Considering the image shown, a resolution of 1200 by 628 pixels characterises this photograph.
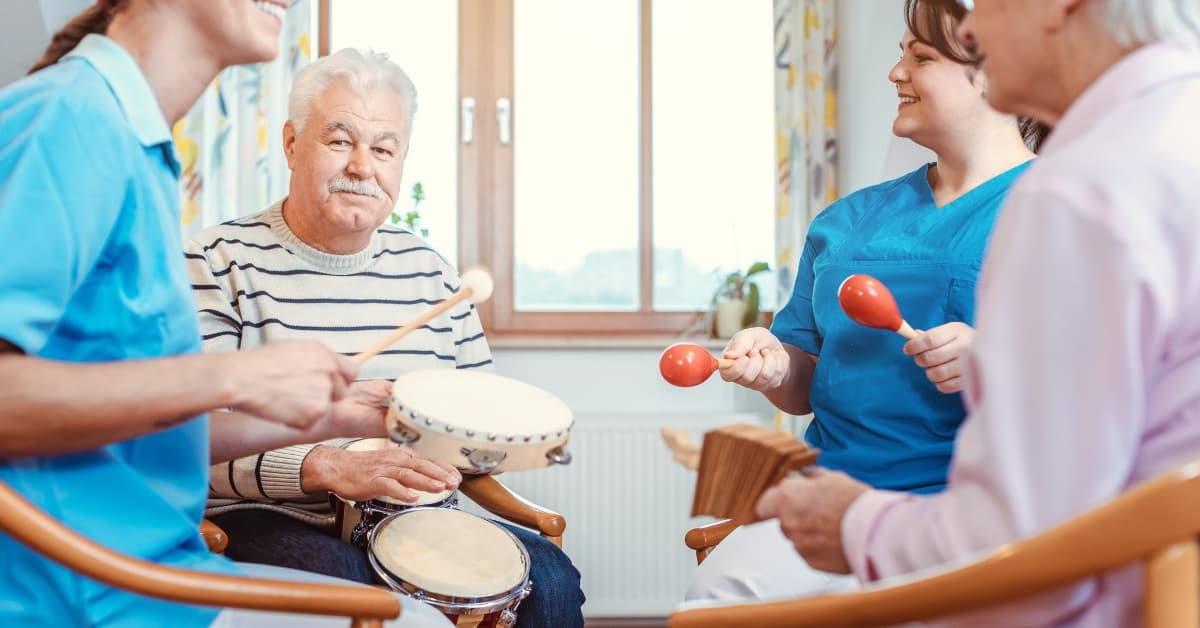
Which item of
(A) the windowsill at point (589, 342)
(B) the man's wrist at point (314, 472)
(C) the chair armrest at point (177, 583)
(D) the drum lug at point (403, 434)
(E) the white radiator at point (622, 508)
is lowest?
(E) the white radiator at point (622, 508)

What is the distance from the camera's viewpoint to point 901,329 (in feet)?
4.80

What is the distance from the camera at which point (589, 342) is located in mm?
3654

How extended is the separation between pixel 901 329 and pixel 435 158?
8.68ft

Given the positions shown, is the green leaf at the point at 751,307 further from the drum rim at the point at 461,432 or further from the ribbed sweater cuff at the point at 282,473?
the drum rim at the point at 461,432

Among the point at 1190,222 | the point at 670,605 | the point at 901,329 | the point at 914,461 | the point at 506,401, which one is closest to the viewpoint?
the point at 1190,222

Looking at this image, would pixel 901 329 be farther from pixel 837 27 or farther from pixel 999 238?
pixel 837 27

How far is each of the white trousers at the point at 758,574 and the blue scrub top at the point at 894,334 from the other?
0.68 ft

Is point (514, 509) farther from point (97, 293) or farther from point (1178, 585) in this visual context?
point (1178, 585)

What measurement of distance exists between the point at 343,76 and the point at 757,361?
1035mm

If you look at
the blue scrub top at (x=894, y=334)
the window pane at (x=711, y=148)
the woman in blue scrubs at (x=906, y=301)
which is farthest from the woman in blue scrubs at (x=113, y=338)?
the window pane at (x=711, y=148)

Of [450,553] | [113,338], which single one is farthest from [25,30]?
[113,338]

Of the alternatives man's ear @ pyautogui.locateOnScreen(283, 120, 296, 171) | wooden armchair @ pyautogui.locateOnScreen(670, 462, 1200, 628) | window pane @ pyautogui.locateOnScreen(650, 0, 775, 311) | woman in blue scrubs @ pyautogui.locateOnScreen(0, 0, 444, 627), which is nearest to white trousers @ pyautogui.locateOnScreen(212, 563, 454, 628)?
woman in blue scrubs @ pyautogui.locateOnScreen(0, 0, 444, 627)

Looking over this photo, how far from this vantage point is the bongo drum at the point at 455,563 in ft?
5.13

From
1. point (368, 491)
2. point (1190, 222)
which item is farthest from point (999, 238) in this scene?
point (368, 491)
